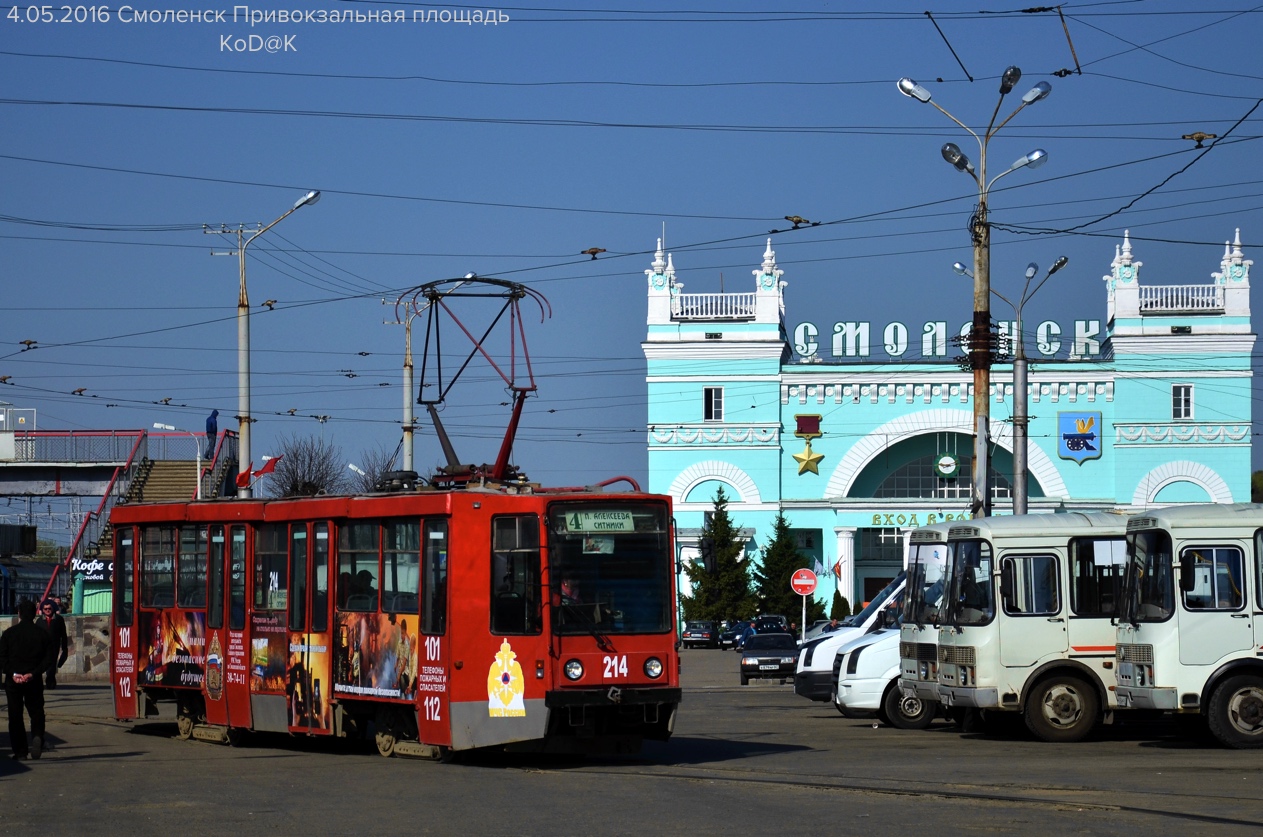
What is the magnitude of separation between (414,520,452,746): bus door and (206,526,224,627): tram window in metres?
→ 4.34

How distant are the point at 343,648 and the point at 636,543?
3.53 meters

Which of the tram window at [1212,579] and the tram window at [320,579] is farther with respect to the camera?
the tram window at [1212,579]

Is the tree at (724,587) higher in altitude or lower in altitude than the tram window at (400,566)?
lower

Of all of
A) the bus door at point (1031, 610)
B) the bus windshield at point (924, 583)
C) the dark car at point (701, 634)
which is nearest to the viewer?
the bus door at point (1031, 610)

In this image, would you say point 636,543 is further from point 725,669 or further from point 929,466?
point 929,466

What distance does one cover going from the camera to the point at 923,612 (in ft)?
69.3

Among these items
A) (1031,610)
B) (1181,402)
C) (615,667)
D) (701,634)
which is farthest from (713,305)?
(615,667)

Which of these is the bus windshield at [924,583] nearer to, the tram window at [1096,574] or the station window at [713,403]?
the tram window at [1096,574]

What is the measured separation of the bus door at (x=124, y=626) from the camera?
21719 millimetres

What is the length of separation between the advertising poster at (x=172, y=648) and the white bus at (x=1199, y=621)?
10.6 metres

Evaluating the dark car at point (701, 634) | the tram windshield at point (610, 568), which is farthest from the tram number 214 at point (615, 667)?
the dark car at point (701, 634)

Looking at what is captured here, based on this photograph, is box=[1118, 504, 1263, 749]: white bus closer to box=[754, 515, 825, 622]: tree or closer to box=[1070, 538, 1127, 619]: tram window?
box=[1070, 538, 1127, 619]: tram window

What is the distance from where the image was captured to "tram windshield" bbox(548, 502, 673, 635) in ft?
53.6

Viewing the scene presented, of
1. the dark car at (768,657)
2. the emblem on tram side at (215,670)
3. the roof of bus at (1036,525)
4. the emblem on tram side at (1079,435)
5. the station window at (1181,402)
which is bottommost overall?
the dark car at (768,657)
